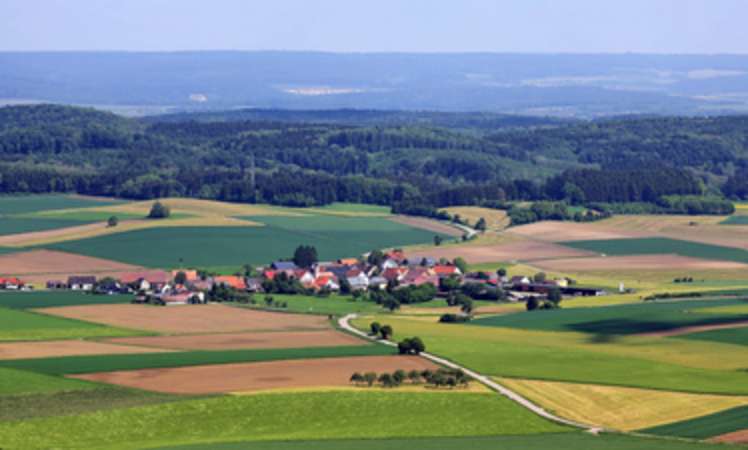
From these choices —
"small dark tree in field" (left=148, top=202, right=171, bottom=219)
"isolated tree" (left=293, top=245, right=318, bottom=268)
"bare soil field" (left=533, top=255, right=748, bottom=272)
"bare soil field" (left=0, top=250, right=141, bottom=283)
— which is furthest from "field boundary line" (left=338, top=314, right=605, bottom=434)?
"small dark tree in field" (left=148, top=202, right=171, bottom=219)

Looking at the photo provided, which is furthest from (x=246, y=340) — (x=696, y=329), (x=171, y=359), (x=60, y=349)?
(x=696, y=329)

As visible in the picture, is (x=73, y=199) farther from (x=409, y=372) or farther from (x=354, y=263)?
(x=409, y=372)

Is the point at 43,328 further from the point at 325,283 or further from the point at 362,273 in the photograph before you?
the point at 362,273

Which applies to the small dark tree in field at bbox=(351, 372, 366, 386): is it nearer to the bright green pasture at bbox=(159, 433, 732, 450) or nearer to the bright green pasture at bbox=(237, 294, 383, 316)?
the bright green pasture at bbox=(159, 433, 732, 450)

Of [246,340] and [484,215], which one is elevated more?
[246,340]

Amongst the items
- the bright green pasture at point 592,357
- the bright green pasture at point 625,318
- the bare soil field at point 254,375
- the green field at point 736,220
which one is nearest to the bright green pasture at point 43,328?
the bare soil field at point 254,375

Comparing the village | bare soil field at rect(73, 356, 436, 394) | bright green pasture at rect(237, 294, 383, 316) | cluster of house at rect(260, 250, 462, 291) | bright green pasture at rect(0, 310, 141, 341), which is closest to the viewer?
bare soil field at rect(73, 356, 436, 394)

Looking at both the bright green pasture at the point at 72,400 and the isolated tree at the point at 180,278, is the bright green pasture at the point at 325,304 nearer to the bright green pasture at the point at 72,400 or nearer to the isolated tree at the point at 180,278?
the isolated tree at the point at 180,278
